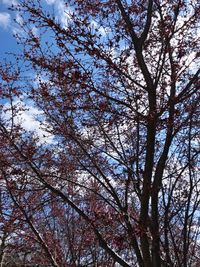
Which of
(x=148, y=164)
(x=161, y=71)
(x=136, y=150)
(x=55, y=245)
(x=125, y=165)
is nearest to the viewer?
(x=148, y=164)

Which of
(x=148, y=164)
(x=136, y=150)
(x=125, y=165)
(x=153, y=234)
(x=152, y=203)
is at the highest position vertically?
(x=136, y=150)

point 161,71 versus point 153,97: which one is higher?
point 161,71

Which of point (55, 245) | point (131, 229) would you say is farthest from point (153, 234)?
point (55, 245)

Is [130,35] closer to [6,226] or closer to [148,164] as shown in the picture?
[148,164]

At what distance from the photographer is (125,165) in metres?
6.11

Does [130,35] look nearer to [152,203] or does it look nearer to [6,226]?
[152,203]

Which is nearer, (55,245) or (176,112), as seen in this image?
(176,112)

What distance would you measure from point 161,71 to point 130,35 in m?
0.72

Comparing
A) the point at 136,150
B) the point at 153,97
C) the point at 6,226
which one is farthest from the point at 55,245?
the point at 153,97

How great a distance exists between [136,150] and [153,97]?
1785 mm

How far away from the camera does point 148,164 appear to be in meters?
5.15

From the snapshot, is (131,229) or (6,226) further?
(6,226)

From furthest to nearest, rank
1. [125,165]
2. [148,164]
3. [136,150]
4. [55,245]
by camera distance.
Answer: [55,245] → [136,150] → [125,165] → [148,164]

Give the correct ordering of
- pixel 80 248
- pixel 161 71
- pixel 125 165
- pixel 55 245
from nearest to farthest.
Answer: pixel 161 71
pixel 125 165
pixel 80 248
pixel 55 245
